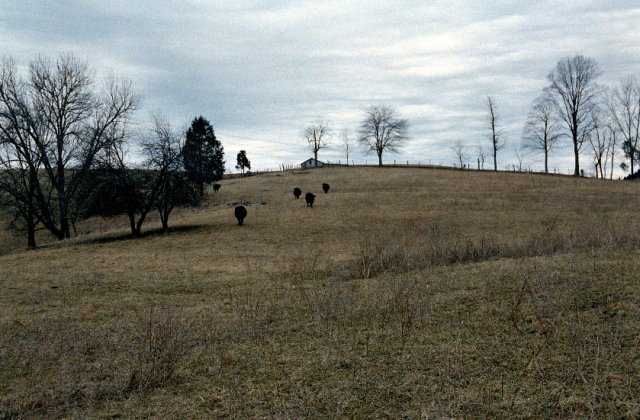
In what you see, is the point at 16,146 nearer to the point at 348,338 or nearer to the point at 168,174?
the point at 168,174

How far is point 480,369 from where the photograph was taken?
578 centimetres

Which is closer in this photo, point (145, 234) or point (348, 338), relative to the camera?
point (348, 338)

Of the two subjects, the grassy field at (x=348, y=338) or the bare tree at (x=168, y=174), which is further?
the bare tree at (x=168, y=174)

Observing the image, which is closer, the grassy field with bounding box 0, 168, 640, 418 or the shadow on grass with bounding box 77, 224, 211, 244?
the grassy field with bounding box 0, 168, 640, 418

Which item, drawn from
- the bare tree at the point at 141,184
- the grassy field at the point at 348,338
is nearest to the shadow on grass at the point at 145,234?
the bare tree at the point at 141,184

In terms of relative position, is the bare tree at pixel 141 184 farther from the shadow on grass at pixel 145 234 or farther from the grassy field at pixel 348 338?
the grassy field at pixel 348 338

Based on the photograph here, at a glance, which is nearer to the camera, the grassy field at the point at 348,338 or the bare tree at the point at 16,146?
the grassy field at the point at 348,338

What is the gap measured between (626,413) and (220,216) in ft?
126

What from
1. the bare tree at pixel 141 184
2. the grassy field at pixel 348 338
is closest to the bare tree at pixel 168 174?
the bare tree at pixel 141 184

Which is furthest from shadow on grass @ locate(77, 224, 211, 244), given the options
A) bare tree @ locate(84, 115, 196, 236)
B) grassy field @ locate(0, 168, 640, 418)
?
grassy field @ locate(0, 168, 640, 418)

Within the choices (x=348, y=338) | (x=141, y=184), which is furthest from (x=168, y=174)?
(x=348, y=338)

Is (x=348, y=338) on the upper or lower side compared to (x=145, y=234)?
lower

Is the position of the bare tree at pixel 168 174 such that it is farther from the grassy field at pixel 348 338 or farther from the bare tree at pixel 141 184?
the grassy field at pixel 348 338

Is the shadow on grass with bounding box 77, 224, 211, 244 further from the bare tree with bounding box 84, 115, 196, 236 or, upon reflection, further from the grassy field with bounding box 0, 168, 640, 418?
the grassy field with bounding box 0, 168, 640, 418
